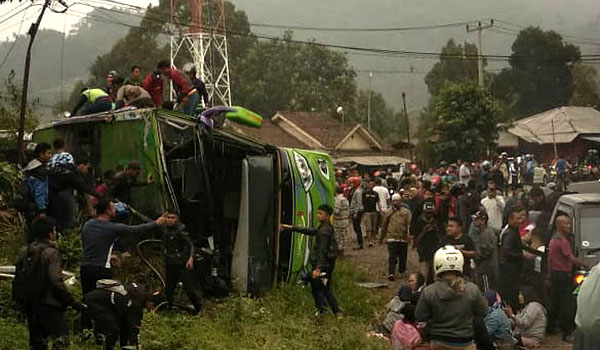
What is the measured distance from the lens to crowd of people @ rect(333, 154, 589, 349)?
6.79 metres

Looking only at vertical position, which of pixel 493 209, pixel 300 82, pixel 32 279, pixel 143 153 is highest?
pixel 300 82

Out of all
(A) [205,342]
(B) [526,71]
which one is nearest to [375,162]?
(B) [526,71]

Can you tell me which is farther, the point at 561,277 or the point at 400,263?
the point at 400,263

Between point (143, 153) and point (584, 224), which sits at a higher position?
point (143, 153)

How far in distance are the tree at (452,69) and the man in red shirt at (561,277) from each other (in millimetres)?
57430

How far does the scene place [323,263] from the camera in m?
10.9

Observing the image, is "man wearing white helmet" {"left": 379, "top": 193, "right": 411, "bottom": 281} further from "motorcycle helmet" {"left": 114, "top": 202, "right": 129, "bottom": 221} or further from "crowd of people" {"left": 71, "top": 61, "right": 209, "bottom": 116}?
"motorcycle helmet" {"left": 114, "top": 202, "right": 129, "bottom": 221}

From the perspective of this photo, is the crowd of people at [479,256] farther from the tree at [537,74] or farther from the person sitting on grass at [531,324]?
the tree at [537,74]

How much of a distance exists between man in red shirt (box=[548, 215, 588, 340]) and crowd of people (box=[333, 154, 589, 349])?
1 cm

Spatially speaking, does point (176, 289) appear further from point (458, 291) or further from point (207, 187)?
point (458, 291)

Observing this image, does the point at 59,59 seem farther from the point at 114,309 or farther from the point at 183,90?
the point at 114,309

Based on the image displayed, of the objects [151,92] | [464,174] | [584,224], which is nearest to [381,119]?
[464,174]

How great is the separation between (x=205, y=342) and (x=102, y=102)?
199 inches

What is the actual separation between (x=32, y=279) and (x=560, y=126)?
36486mm
